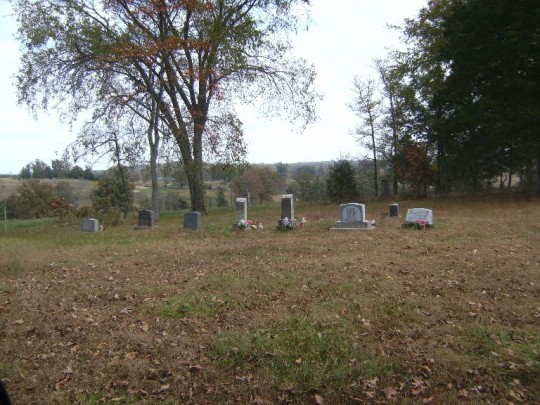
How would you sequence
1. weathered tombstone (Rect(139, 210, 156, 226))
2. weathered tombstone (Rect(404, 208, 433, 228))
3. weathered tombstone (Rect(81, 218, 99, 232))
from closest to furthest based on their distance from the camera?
weathered tombstone (Rect(404, 208, 433, 228)), weathered tombstone (Rect(81, 218, 99, 232)), weathered tombstone (Rect(139, 210, 156, 226))

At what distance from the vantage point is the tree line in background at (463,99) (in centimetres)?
1992

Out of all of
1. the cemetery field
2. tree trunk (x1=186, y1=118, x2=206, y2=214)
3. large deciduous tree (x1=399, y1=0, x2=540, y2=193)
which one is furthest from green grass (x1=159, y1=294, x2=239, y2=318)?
large deciduous tree (x1=399, y1=0, x2=540, y2=193)

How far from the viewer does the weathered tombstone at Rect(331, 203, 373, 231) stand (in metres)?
14.5

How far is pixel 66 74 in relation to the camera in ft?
70.7

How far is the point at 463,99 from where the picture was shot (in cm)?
2373

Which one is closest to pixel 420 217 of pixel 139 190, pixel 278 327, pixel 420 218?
pixel 420 218

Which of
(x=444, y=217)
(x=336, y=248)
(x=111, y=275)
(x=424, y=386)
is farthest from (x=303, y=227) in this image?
(x=424, y=386)

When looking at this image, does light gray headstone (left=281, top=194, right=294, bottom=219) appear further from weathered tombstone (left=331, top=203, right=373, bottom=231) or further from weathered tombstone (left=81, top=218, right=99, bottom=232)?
weathered tombstone (left=81, top=218, right=99, bottom=232)

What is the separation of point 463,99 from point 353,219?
12954 mm

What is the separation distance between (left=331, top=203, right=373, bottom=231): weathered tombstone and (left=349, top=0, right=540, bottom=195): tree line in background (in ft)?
31.7

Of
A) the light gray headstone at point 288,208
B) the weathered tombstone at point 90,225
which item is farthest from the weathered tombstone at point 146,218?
the light gray headstone at point 288,208

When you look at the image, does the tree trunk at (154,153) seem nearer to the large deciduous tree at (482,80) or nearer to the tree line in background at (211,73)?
the tree line in background at (211,73)

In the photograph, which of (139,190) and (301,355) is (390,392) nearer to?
(301,355)

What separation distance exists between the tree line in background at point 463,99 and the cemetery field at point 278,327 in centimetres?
1219
